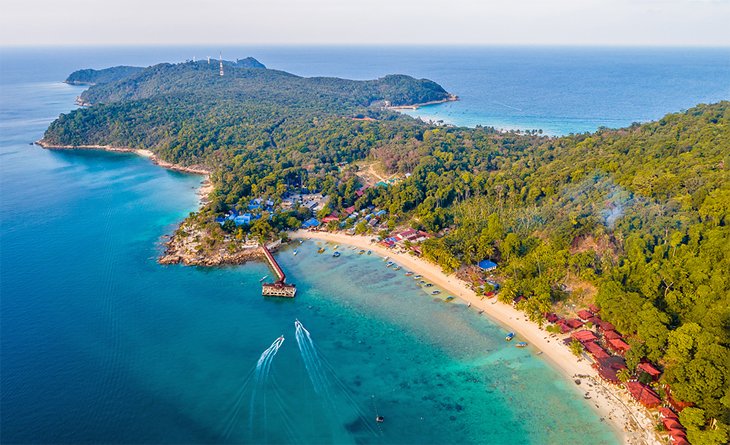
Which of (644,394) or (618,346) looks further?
(618,346)

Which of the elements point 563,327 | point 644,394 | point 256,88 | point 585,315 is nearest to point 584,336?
point 563,327

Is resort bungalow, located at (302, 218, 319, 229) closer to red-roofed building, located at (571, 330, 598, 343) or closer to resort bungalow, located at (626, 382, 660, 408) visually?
red-roofed building, located at (571, 330, 598, 343)

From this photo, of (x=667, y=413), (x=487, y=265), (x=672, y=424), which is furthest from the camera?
(x=487, y=265)

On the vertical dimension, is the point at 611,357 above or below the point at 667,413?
above

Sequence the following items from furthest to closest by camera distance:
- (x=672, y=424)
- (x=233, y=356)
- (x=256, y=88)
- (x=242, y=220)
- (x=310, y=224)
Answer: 1. (x=256, y=88)
2. (x=310, y=224)
3. (x=242, y=220)
4. (x=233, y=356)
5. (x=672, y=424)

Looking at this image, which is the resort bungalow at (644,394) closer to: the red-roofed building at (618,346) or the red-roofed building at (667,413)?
the red-roofed building at (667,413)

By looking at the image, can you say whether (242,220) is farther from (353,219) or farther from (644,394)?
(644,394)

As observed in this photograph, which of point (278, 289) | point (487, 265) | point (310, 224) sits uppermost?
point (310, 224)

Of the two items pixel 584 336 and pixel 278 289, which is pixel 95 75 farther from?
pixel 584 336

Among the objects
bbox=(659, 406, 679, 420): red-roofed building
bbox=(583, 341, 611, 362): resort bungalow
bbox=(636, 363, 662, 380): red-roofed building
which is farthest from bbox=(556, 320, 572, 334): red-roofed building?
bbox=(659, 406, 679, 420): red-roofed building

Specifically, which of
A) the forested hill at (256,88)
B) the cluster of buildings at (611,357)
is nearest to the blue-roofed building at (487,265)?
the cluster of buildings at (611,357)
